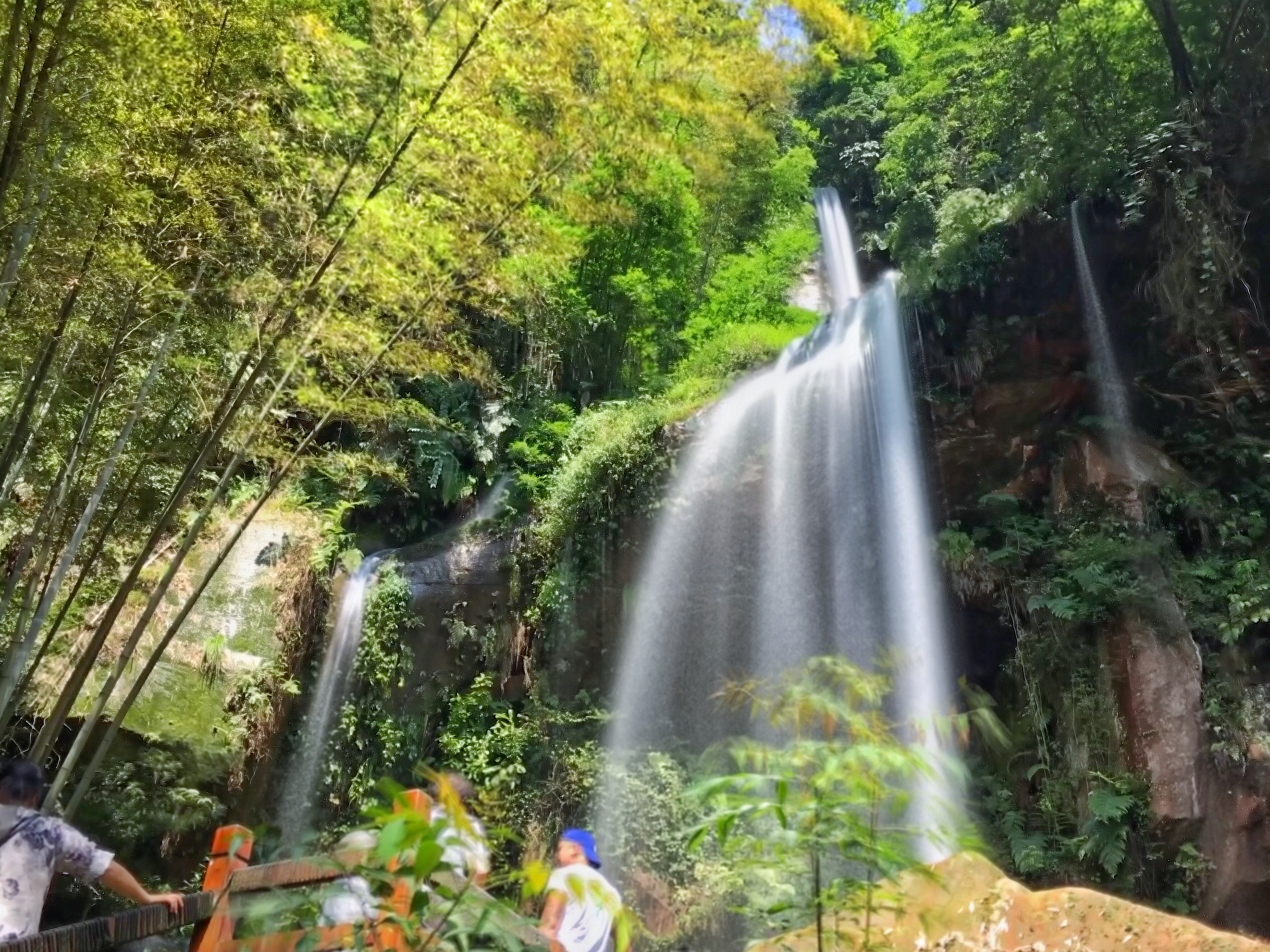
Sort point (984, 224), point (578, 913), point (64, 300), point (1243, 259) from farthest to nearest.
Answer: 1. point (984, 224)
2. point (1243, 259)
3. point (64, 300)
4. point (578, 913)

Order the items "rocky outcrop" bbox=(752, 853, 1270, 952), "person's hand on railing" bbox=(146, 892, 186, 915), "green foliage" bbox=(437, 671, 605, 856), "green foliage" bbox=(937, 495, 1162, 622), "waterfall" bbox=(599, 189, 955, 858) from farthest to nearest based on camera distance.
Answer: "waterfall" bbox=(599, 189, 955, 858), "green foliage" bbox=(437, 671, 605, 856), "green foliage" bbox=(937, 495, 1162, 622), "rocky outcrop" bbox=(752, 853, 1270, 952), "person's hand on railing" bbox=(146, 892, 186, 915)

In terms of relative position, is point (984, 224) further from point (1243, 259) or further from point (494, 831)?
point (494, 831)

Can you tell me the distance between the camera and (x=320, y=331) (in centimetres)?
411

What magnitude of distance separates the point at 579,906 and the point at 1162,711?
5.67 metres

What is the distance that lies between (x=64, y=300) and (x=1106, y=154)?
8.87m

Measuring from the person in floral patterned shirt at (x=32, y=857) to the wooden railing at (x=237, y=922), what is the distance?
0.43 ft

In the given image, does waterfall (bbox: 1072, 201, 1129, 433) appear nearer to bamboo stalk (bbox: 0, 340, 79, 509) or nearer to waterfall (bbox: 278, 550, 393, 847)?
waterfall (bbox: 278, 550, 393, 847)

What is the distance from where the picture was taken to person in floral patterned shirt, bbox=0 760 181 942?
90.4 inches

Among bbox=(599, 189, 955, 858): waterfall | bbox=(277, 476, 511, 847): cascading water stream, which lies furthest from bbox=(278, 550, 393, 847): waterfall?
bbox=(599, 189, 955, 858): waterfall

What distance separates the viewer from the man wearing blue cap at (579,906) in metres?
1.49

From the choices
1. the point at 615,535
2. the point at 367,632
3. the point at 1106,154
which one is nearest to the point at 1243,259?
the point at 1106,154

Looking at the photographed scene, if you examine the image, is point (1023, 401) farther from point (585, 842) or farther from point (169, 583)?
point (169, 583)

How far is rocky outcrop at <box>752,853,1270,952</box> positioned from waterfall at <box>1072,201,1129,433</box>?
688 cm

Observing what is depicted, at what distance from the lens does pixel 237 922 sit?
224 centimetres
